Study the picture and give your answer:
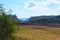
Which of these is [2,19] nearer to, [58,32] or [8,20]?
[8,20]

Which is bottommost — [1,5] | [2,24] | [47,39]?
[47,39]

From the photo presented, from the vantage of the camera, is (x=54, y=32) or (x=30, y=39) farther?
(x=54, y=32)

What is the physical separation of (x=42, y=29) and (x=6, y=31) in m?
25.2

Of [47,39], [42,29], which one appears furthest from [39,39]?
[42,29]

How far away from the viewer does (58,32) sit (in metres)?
40.1

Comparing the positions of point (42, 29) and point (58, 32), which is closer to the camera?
point (58, 32)

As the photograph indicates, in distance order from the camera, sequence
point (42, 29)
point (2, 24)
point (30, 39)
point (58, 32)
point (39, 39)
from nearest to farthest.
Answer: point (2, 24) → point (30, 39) → point (39, 39) → point (58, 32) → point (42, 29)

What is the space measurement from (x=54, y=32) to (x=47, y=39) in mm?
9037

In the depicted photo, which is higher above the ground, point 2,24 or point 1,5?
point 1,5

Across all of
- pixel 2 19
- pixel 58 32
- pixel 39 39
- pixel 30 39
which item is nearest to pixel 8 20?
pixel 2 19

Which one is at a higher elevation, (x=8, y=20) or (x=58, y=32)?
(x=8, y=20)

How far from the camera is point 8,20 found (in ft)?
60.0

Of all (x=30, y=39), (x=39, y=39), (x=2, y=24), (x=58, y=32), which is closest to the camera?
(x=2, y=24)

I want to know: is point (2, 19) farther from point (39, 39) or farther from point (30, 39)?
point (39, 39)
